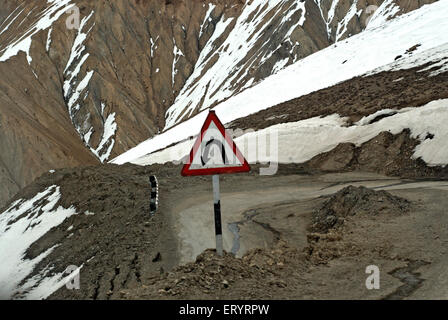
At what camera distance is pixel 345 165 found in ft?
64.1

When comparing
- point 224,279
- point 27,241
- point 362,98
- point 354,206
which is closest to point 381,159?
point 362,98

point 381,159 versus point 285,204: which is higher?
point 381,159

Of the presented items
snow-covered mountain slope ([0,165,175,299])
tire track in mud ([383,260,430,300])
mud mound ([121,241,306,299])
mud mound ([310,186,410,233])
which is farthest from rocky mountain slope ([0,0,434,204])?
tire track in mud ([383,260,430,300])

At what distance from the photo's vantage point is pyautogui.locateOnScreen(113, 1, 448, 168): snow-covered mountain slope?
3172 cm

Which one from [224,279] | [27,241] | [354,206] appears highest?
[27,241]

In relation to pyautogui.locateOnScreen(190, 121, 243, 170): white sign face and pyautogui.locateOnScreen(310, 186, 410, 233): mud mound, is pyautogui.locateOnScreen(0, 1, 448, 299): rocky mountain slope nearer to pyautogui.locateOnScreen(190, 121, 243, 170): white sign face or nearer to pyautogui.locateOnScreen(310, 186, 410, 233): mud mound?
pyautogui.locateOnScreen(310, 186, 410, 233): mud mound

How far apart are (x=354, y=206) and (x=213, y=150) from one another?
512cm

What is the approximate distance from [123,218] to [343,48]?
118 feet

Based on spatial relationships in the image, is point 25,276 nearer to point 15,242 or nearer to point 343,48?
point 15,242

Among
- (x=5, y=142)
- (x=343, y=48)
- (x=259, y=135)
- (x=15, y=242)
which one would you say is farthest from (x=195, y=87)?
(x=15, y=242)

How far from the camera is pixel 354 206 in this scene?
33.0 ft

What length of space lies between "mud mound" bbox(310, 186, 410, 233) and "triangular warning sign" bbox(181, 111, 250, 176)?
4.02 meters

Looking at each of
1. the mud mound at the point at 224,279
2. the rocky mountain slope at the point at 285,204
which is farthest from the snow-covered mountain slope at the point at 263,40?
the mud mound at the point at 224,279

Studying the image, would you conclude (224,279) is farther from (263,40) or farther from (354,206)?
(263,40)
